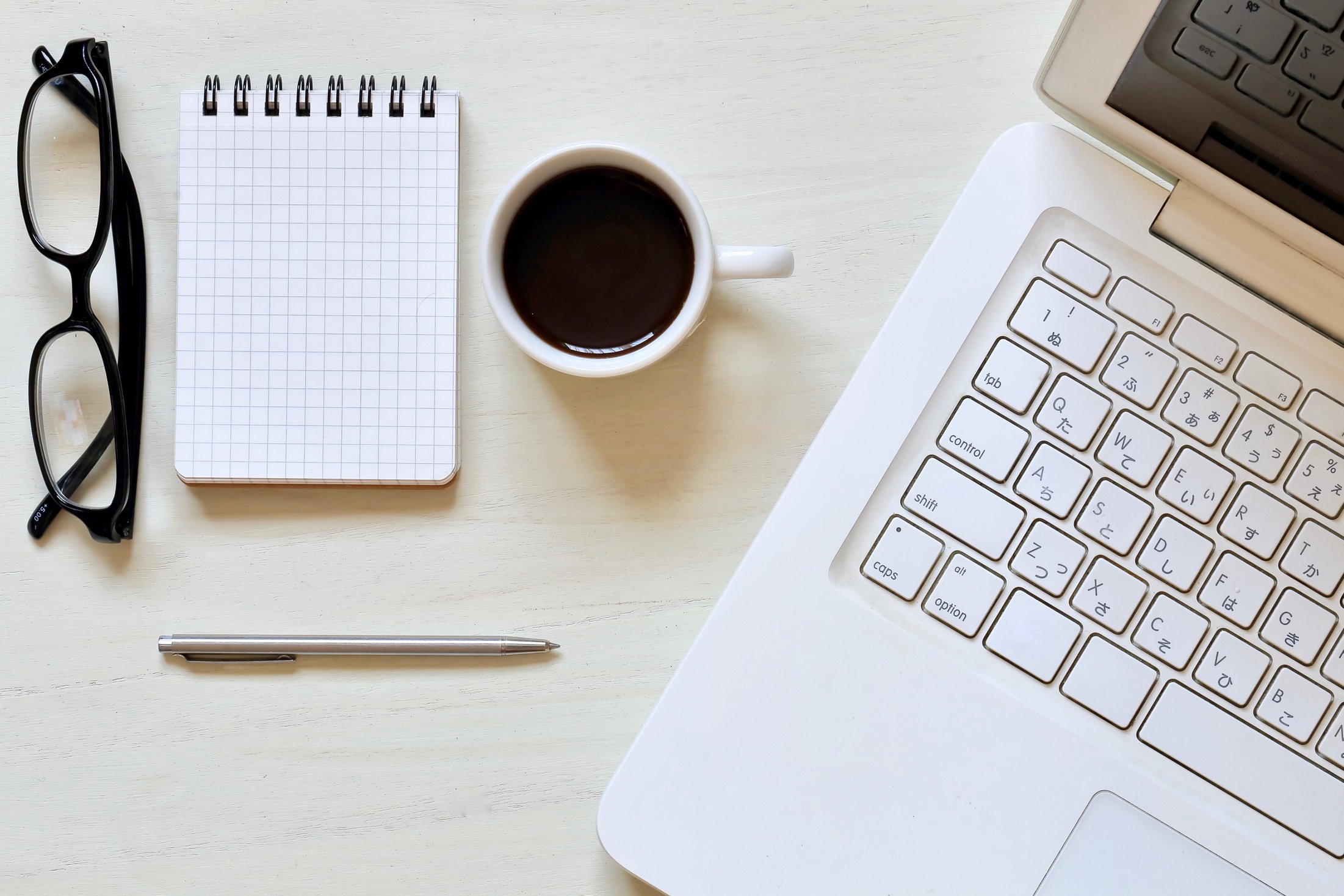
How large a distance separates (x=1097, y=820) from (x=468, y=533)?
402 millimetres

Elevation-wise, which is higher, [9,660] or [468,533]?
[468,533]

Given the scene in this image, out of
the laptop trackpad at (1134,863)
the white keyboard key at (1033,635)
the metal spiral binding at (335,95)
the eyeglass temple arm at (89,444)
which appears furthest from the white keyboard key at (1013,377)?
the eyeglass temple arm at (89,444)

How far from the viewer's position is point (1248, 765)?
1.58 ft

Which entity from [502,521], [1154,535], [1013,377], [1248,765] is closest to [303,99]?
[502,521]

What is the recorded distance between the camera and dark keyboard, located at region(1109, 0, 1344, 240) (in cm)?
41

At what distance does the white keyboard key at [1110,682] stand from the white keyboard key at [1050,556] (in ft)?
0.12

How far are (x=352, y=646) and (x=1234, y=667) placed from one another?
1.67ft

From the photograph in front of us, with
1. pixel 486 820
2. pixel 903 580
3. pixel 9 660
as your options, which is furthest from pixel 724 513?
pixel 9 660

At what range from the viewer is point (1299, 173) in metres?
0.45

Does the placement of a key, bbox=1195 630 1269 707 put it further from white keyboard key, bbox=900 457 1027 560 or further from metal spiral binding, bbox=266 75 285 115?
metal spiral binding, bbox=266 75 285 115

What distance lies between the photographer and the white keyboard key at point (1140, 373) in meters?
0.49

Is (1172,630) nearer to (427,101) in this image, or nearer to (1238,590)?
(1238,590)

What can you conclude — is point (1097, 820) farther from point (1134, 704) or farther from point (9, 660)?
point (9, 660)

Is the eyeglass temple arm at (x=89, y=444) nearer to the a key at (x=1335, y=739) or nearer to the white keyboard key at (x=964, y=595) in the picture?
the white keyboard key at (x=964, y=595)
